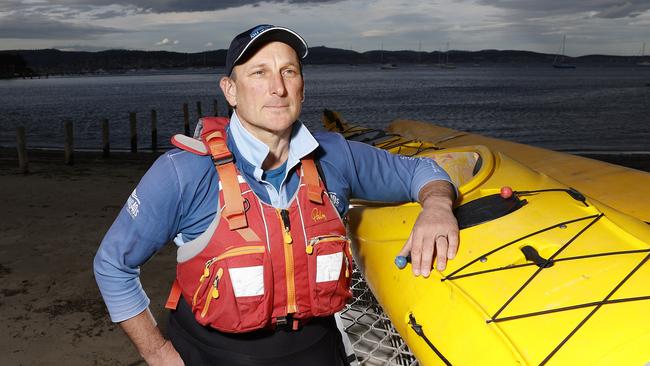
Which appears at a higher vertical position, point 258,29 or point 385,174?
point 258,29

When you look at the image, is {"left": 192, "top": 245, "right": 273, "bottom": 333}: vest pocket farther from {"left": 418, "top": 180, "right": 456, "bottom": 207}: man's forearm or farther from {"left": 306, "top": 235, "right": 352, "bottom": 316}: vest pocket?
{"left": 418, "top": 180, "right": 456, "bottom": 207}: man's forearm

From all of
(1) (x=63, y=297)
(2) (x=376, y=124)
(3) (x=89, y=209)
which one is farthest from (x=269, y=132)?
(2) (x=376, y=124)

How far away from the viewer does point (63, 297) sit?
453cm

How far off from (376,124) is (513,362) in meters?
27.6

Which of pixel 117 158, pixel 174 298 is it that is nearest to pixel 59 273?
pixel 174 298

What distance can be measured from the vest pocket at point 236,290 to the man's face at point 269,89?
0.38 metres

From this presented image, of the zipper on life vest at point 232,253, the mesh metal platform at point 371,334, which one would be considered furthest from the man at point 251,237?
the mesh metal platform at point 371,334

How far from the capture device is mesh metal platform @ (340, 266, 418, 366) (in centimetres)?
295

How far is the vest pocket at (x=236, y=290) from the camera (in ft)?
5.09

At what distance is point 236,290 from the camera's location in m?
1.56

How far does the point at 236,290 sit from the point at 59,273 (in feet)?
13.8

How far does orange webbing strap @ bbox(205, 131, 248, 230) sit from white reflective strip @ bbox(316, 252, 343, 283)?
0.27m

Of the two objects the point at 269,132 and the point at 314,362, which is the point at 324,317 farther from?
the point at 269,132

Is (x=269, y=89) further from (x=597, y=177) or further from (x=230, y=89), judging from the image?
(x=597, y=177)
